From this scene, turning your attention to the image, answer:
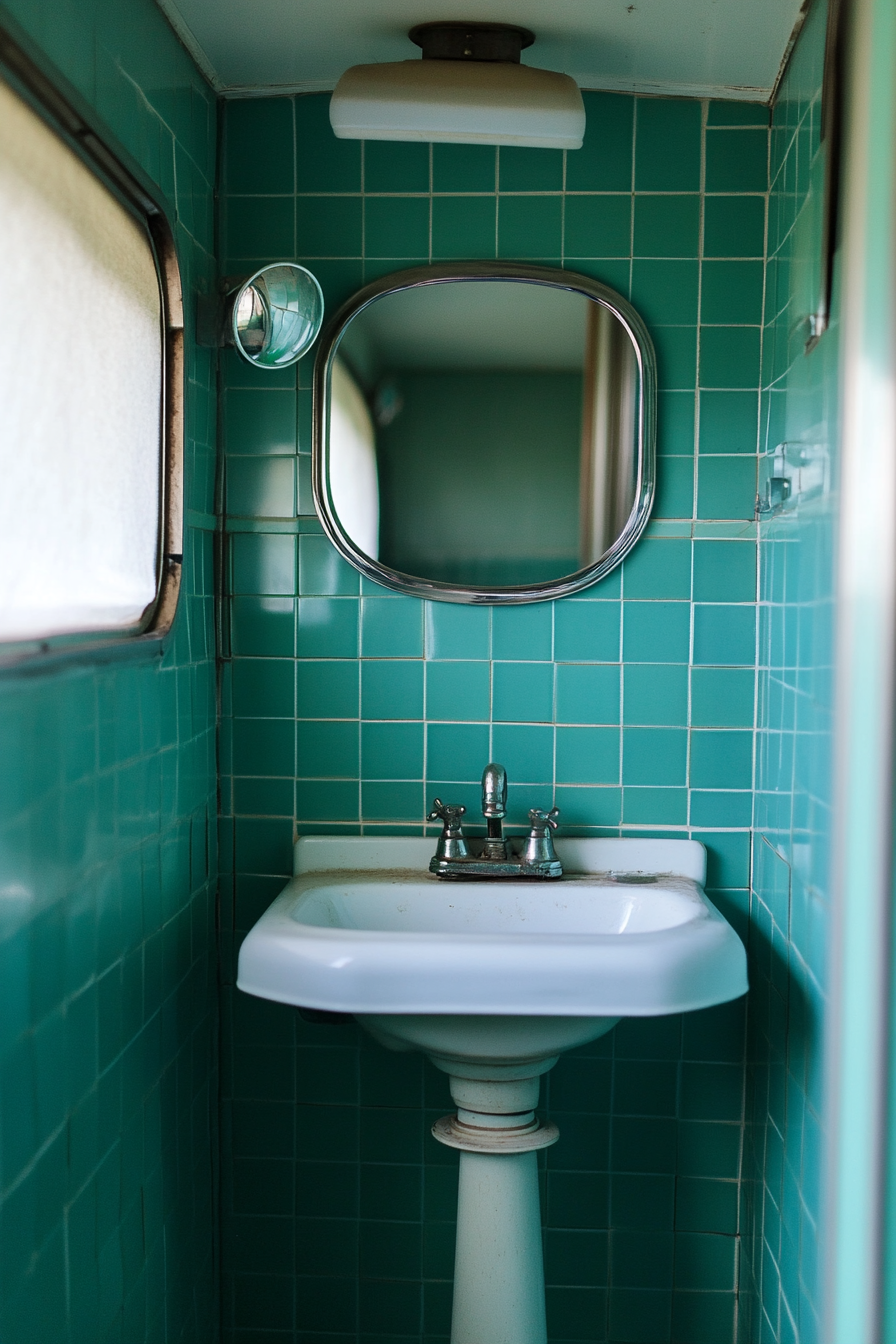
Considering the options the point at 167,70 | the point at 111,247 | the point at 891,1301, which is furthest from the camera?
the point at 167,70

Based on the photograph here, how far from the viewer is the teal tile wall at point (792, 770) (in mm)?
1366

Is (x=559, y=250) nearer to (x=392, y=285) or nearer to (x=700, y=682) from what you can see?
(x=392, y=285)

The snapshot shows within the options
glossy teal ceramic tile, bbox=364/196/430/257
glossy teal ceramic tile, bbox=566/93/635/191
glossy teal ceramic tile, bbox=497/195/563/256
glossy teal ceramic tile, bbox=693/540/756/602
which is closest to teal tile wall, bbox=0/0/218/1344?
glossy teal ceramic tile, bbox=364/196/430/257

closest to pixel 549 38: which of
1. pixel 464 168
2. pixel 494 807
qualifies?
pixel 464 168

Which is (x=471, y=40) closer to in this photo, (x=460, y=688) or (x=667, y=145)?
(x=667, y=145)

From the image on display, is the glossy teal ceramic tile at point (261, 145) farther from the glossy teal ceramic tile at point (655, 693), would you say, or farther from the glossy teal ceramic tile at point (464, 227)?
the glossy teal ceramic tile at point (655, 693)

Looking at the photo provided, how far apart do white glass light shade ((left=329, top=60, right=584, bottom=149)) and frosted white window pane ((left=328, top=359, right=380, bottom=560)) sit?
36cm

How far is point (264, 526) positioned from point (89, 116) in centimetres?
70

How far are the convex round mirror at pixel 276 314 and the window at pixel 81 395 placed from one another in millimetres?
97

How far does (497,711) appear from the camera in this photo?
1818 mm

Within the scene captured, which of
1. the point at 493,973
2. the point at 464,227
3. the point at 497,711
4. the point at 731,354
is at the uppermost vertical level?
the point at 464,227

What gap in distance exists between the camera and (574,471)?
1.77 metres

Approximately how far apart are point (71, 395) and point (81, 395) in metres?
0.03

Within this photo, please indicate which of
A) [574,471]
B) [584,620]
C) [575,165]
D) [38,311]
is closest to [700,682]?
[584,620]
